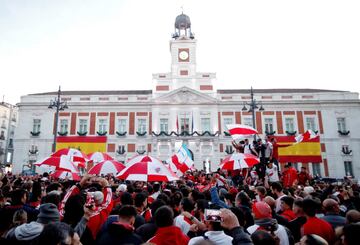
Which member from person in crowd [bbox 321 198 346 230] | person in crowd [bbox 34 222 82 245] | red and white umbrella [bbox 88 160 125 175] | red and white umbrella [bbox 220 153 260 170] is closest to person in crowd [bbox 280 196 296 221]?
person in crowd [bbox 321 198 346 230]

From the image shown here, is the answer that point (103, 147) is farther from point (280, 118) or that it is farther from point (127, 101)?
point (280, 118)

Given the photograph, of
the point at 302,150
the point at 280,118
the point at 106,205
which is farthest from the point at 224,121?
the point at 106,205

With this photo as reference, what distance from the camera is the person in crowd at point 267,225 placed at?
3.49 metres

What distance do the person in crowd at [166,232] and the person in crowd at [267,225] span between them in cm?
105

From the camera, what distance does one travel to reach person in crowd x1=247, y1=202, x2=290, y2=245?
137 inches

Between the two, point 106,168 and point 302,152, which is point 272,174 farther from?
point 302,152

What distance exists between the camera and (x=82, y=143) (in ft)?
102

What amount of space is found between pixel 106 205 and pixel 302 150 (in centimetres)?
2897

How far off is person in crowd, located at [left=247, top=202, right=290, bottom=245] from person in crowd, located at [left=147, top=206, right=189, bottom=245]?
1.05 m

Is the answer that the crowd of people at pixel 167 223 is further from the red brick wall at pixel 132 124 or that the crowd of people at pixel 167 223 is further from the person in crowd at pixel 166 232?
the red brick wall at pixel 132 124

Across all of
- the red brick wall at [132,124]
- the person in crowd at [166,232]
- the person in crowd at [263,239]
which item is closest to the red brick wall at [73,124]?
the red brick wall at [132,124]

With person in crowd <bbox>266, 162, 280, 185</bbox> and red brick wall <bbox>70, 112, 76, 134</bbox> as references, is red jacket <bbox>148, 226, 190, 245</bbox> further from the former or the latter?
red brick wall <bbox>70, 112, 76, 134</bbox>

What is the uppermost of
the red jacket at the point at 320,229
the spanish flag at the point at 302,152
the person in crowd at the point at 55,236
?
the spanish flag at the point at 302,152

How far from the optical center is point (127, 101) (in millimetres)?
37000
